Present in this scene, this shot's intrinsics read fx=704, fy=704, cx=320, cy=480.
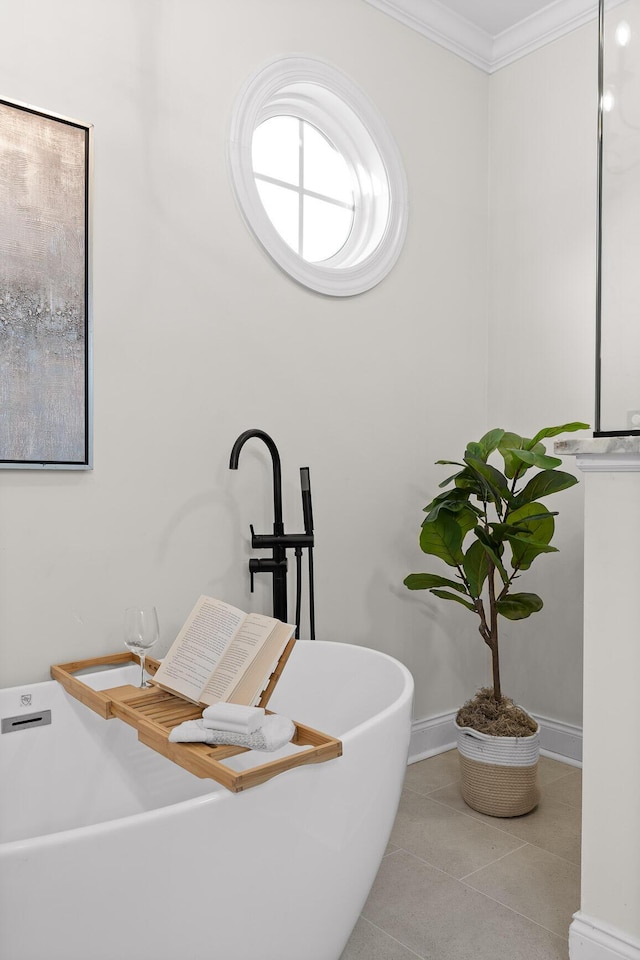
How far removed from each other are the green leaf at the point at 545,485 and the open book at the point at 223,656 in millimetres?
1145

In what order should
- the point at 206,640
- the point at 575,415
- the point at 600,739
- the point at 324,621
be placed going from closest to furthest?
1. the point at 600,739
2. the point at 206,640
3. the point at 324,621
4. the point at 575,415

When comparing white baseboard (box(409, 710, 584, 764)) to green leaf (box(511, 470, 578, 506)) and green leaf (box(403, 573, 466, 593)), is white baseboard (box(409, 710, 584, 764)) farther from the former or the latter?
green leaf (box(511, 470, 578, 506))

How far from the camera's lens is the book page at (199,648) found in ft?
5.49

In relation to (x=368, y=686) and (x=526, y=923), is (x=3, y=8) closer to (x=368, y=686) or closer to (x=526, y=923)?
(x=368, y=686)

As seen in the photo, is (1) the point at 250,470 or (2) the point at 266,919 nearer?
(2) the point at 266,919

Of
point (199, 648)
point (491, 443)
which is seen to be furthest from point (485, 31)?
point (199, 648)

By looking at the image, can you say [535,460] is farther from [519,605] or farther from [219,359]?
[219,359]

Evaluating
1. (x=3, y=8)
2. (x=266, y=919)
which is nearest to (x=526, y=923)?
(x=266, y=919)

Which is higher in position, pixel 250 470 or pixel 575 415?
pixel 575 415

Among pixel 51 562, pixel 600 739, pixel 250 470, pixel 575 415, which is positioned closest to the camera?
pixel 600 739

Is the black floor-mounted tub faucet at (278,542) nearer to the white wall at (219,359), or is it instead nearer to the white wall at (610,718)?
the white wall at (219,359)

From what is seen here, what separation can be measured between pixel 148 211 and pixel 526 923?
2.23 meters

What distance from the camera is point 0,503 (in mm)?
1835

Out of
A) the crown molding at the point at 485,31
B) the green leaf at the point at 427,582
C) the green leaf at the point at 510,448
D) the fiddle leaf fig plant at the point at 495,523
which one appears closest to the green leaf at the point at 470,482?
the fiddle leaf fig plant at the point at 495,523
